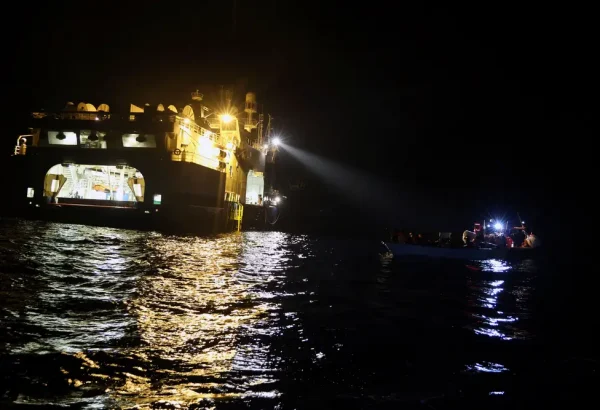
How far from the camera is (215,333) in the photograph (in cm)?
589

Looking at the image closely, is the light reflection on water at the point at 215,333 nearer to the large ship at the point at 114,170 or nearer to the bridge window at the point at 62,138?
the large ship at the point at 114,170

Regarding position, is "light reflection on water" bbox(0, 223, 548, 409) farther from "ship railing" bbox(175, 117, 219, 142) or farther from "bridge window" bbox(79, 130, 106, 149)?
"ship railing" bbox(175, 117, 219, 142)

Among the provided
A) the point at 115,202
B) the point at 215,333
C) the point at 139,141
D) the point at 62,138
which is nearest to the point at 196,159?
the point at 139,141

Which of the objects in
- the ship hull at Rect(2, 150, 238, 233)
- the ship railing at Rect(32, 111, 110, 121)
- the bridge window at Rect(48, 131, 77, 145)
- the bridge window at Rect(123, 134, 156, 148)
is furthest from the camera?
the bridge window at Rect(48, 131, 77, 145)

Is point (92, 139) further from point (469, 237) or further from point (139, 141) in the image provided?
point (469, 237)

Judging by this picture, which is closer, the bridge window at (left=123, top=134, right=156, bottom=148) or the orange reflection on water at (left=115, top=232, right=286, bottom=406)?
the orange reflection on water at (left=115, top=232, right=286, bottom=406)

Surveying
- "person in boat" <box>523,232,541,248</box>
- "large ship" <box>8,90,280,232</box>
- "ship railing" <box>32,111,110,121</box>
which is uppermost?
"ship railing" <box>32,111,110,121</box>

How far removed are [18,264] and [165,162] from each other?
2199cm

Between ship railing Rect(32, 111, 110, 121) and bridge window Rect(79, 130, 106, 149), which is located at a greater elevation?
ship railing Rect(32, 111, 110, 121)

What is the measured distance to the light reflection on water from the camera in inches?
162

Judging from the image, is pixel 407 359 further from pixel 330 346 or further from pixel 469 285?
pixel 469 285

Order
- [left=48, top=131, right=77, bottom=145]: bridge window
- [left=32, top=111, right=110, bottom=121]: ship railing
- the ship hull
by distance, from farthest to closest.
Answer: [left=48, top=131, right=77, bottom=145]: bridge window, [left=32, top=111, right=110, bottom=121]: ship railing, the ship hull

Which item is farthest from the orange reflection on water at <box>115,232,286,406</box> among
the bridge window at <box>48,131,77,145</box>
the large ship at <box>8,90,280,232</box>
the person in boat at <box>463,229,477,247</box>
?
the bridge window at <box>48,131,77,145</box>

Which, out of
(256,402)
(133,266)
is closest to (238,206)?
(133,266)
